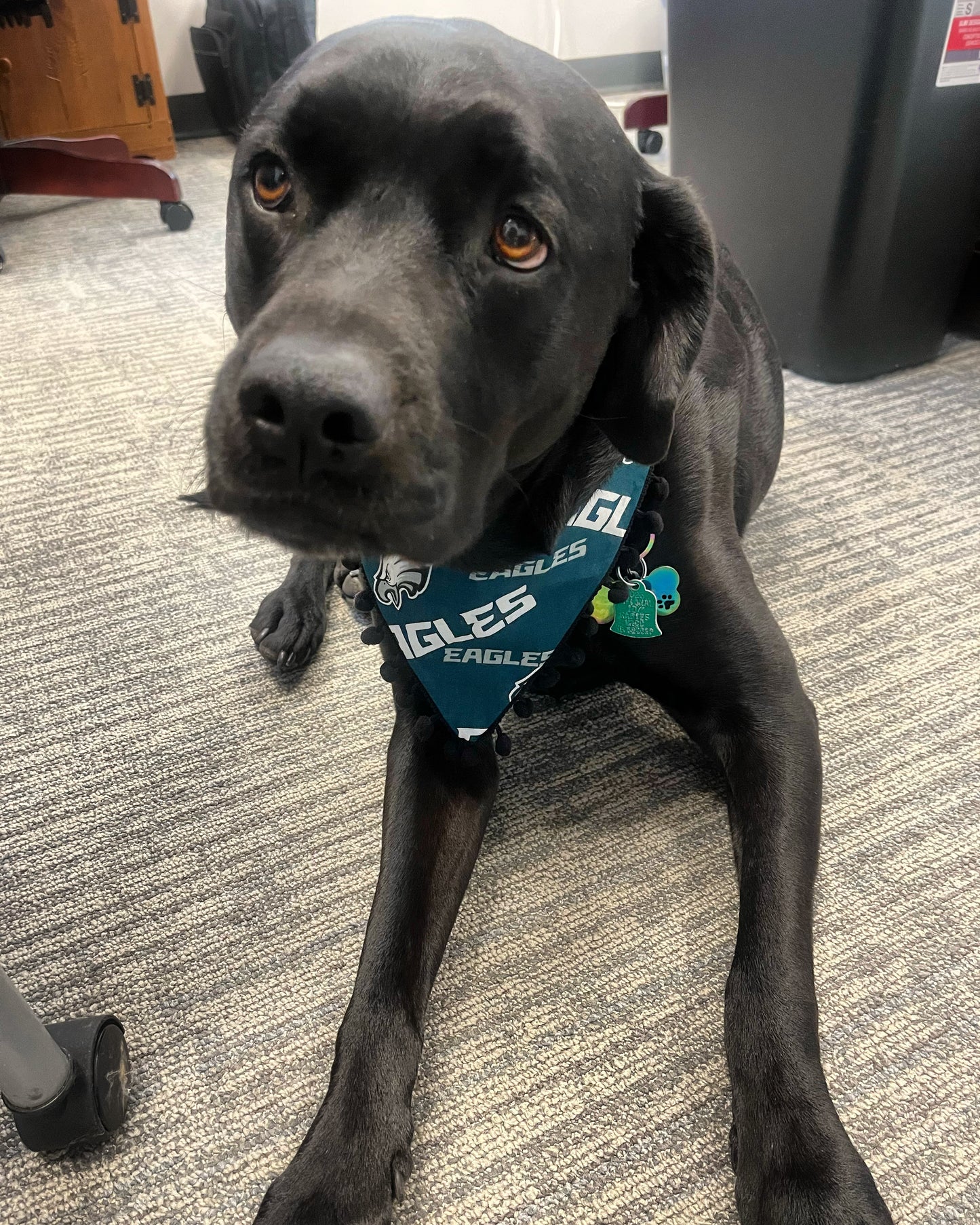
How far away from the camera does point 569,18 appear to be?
4477 mm

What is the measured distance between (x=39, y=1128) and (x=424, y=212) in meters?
0.75

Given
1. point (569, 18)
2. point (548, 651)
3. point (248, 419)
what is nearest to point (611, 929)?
point (548, 651)

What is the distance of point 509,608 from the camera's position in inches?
37.9

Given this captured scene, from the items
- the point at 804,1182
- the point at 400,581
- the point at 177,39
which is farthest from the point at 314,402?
the point at 177,39

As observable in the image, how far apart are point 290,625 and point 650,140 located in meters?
2.95

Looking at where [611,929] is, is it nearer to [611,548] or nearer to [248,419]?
[611,548]

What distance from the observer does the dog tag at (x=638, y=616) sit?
3.18 ft

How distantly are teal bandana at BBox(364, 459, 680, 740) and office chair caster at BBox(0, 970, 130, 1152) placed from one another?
42 cm

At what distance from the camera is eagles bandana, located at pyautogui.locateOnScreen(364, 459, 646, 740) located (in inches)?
37.5

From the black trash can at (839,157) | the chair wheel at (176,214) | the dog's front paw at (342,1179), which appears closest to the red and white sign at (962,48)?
the black trash can at (839,157)

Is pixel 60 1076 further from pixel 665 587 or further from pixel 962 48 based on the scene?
pixel 962 48

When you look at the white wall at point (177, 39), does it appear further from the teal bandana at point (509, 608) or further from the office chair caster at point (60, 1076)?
the office chair caster at point (60, 1076)

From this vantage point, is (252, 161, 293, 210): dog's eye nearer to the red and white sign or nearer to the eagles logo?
the eagles logo

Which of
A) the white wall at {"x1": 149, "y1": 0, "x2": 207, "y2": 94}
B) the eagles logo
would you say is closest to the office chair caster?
the eagles logo
